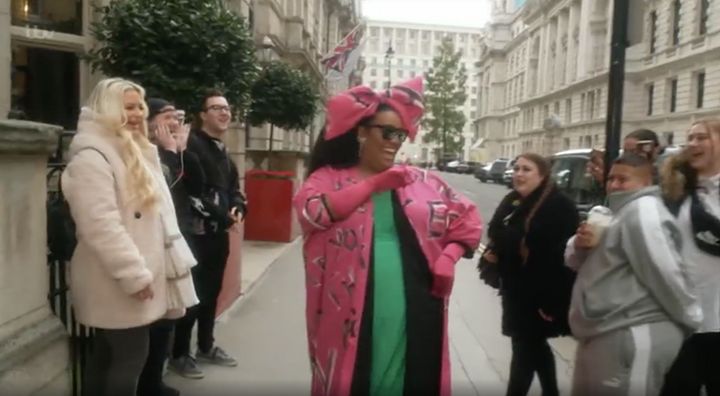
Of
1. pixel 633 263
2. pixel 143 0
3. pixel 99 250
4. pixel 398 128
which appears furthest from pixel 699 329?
pixel 143 0

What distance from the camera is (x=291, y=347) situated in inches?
196

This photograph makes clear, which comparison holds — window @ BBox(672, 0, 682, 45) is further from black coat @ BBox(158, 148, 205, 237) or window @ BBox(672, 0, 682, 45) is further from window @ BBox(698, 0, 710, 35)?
black coat @ BBox(158, 148, 205, 237)

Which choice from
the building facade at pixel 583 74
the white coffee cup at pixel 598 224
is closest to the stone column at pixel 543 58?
the building facade at pixel 583 74

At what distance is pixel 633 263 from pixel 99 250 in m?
2.26

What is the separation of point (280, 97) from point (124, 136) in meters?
9.64

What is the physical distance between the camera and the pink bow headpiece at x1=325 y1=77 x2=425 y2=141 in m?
2.35

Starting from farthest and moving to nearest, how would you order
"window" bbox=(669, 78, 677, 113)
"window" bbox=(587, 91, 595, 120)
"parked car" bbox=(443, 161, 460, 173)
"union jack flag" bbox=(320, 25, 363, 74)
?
"parked car" bbox=(443, 161, 460, 173) → "window" bbox=(587, 91, 595, 120) → "window" bbox=(669, 78, 677, 113) → "union jack flag" bbox=(320, 25, 363, 74)

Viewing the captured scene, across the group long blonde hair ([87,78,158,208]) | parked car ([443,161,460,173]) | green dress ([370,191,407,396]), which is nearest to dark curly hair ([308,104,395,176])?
green dress ([370,191,407,396])

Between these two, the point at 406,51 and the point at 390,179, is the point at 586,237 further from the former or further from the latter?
the point at 406,51

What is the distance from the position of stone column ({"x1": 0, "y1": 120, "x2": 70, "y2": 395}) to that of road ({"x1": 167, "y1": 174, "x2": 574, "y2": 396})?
159cm

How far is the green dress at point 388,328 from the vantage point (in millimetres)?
2209

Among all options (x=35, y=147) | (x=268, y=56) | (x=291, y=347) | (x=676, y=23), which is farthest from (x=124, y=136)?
(x=676, y=23)

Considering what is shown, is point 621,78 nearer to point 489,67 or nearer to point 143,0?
point 143,0

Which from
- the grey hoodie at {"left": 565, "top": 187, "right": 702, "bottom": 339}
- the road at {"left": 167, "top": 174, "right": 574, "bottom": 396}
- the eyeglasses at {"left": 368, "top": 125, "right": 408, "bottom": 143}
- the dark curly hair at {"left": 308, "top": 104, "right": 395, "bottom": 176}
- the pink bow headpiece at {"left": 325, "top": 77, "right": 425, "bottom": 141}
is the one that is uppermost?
the pink bow headpiece at {"left": 325, "top": 77, "right": 425, "bottom": 141}
